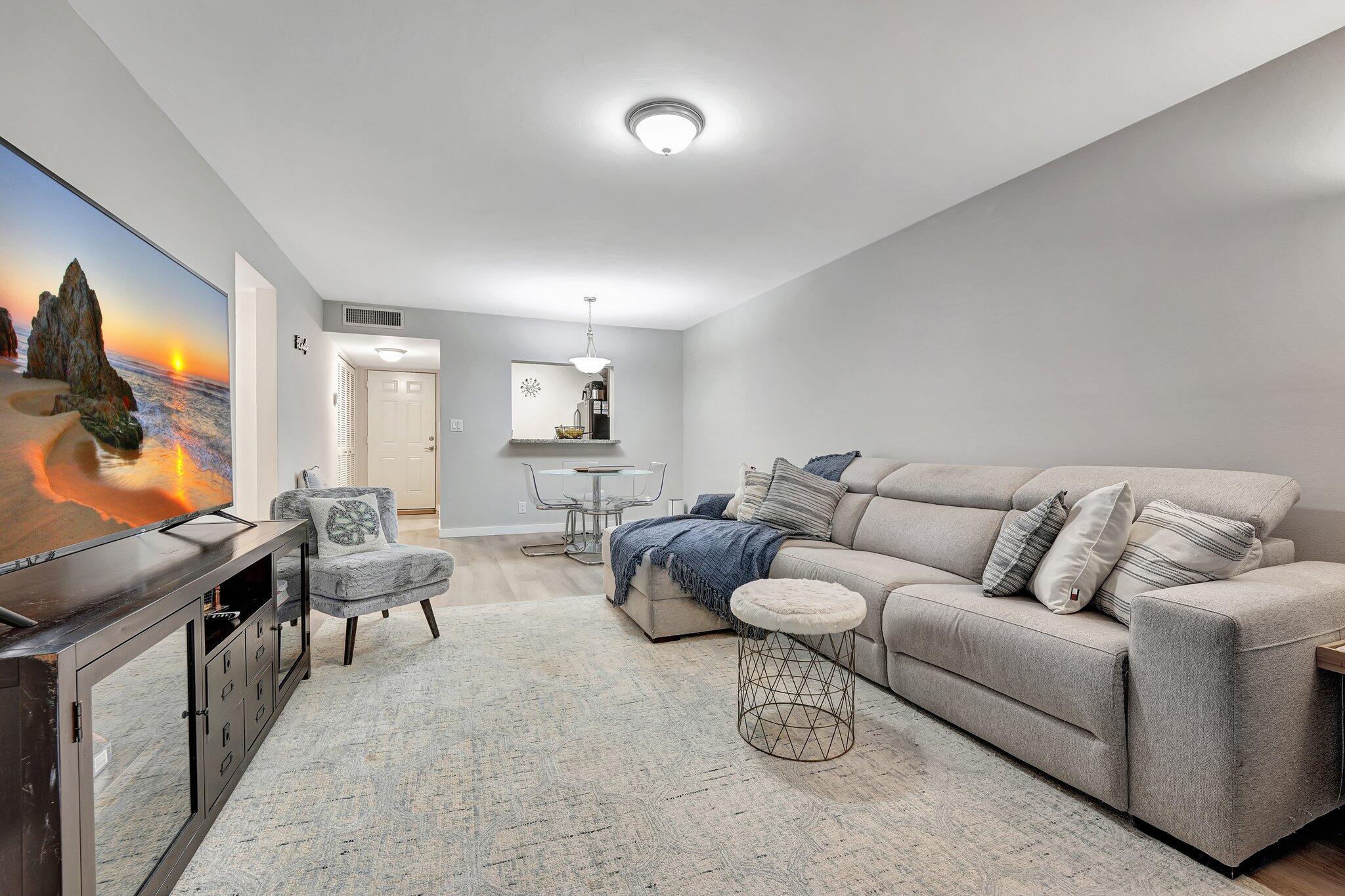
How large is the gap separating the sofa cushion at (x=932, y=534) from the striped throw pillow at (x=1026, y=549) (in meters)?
0.39

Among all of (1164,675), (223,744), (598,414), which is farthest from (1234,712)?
(598,414)

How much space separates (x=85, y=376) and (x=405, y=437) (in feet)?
24.3

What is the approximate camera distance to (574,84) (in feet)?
7.63

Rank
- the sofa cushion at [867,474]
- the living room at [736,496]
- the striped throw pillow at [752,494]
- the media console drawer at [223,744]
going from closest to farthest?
the living room at [736,496]
the media console drawer at [223,744]
the sofa cushion at [867,474]
the striped throw pillow at [752,494]

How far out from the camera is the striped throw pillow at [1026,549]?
221cm

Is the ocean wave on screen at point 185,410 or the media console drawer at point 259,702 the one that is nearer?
the ocean wave on screen at point 185,410

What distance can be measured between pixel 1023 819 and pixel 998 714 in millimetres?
343

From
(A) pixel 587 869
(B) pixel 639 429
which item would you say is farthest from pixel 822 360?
(A) pixel 587 869

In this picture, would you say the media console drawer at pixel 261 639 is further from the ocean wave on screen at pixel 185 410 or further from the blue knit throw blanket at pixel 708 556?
the blue knit throw blanket at pixel 708 556

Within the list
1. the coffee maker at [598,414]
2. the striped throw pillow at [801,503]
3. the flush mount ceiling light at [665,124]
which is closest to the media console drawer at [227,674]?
the flush mount ceiling light at [665,124]

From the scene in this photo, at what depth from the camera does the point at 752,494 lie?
3959 mm

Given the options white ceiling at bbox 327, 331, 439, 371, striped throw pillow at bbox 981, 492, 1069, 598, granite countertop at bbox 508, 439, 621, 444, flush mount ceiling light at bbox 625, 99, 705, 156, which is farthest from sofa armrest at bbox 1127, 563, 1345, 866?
white ceiling at bbox 327, 331, 439, 371

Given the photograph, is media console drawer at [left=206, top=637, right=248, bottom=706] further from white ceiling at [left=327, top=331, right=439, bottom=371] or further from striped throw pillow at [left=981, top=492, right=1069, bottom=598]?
white ceiling at [left=327, top=331, right=439, bottom=371]

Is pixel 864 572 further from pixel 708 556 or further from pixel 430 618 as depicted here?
pixel 430 618
